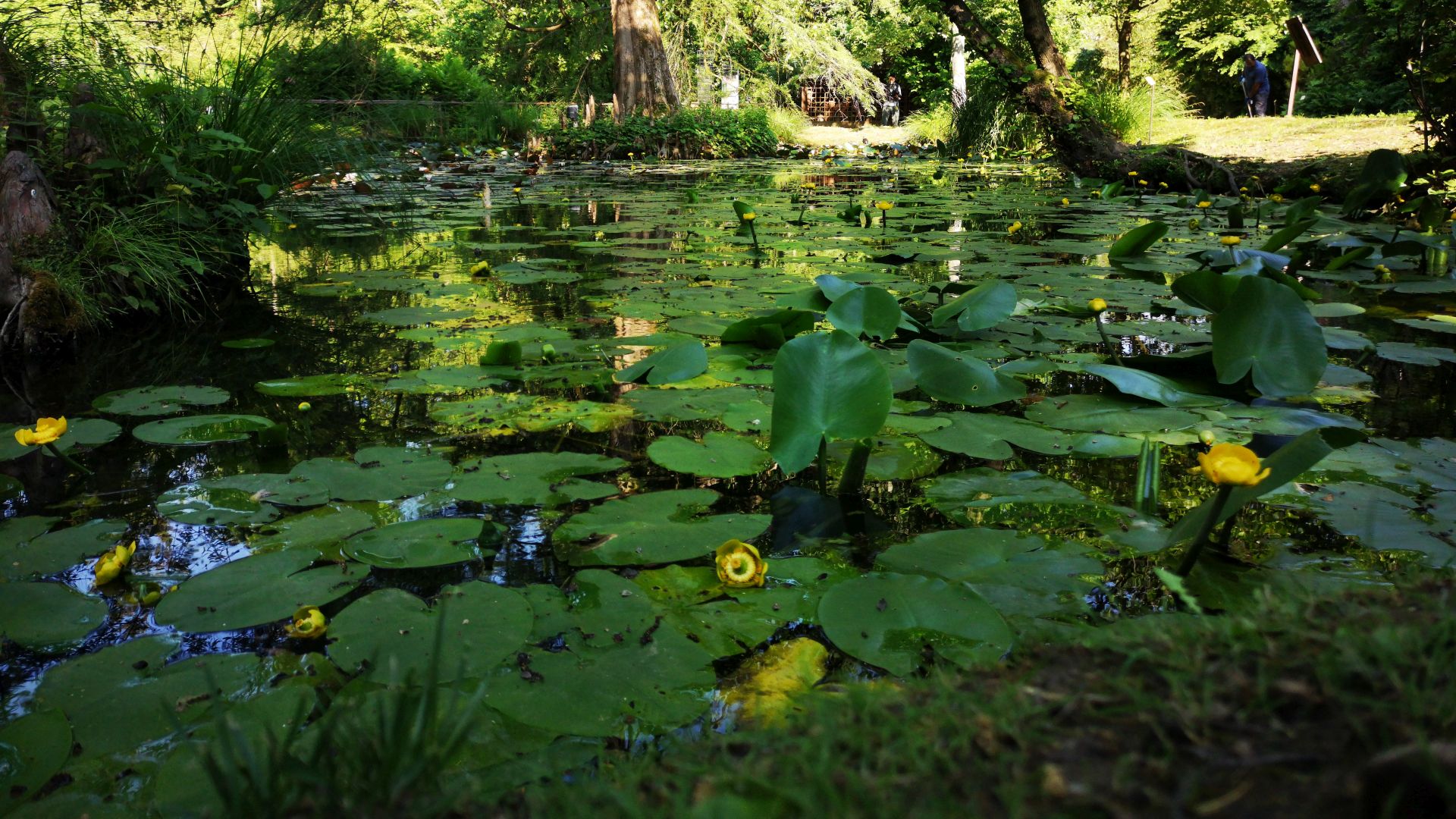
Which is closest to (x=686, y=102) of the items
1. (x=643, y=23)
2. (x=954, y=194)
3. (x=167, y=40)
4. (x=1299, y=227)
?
(x=643, y=23)

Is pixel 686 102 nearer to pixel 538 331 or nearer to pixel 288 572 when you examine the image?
pixel 538 331

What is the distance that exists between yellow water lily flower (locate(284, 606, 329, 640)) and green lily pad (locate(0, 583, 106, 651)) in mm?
238

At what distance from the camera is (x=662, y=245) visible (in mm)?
4027

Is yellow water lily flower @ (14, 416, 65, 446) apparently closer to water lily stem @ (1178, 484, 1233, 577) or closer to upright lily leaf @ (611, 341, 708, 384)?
upright lily leaf @ (611, 341, 708, 384)

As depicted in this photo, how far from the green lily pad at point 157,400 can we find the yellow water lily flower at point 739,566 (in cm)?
129

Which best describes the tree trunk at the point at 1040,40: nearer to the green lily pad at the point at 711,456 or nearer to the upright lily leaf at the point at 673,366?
the upright lily leaf at the point at 673,366

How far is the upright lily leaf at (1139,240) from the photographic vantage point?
260 centimetres

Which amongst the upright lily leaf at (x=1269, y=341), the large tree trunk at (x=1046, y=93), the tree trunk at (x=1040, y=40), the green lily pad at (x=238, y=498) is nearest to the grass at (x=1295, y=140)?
the large tree trunk at (x=1046, y=93)

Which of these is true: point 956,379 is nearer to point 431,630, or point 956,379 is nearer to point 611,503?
point 611,503

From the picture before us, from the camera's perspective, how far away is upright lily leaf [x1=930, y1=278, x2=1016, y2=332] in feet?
6.61

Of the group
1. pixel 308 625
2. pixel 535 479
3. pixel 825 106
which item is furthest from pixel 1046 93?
pixel 825 106

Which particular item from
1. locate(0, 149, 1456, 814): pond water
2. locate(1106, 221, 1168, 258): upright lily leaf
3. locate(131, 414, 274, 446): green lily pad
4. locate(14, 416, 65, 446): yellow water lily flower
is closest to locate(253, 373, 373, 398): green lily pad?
locate(0, 149, 1456, 814): pond water

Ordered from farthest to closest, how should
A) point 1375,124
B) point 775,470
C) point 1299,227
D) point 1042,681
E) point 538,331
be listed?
point 1375,124 → point 1299,227 → point 538,331 → point 775,470 → point 1042,681

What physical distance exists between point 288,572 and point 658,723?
557mm
